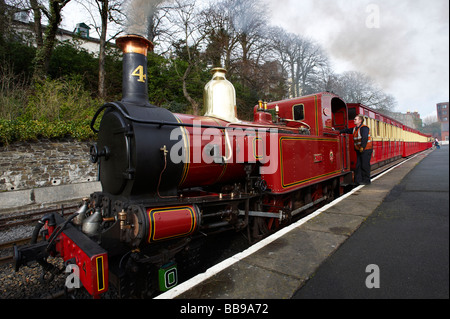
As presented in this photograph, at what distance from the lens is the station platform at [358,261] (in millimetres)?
1257

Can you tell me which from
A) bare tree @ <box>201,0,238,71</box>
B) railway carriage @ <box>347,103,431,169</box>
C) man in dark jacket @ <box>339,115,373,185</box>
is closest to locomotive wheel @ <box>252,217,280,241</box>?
man in dark jacket @ <box>339,115,373,185</box>

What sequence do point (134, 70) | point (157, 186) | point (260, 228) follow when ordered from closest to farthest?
point (157, 186), point (134, 70), point (260, 228)

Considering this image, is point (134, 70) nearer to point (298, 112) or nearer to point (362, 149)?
point (298, 112)

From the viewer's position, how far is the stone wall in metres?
7.15

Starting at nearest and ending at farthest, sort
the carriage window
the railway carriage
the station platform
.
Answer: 1. the station platform
2. the carriage window
3. the railway carriage

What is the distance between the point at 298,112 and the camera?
5938mm

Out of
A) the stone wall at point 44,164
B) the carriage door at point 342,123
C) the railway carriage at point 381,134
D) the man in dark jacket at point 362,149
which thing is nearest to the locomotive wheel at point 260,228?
the carriage door at point 342,123

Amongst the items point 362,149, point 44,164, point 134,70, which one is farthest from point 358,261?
point 44,164

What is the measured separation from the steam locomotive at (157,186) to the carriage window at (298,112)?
4.73 feet

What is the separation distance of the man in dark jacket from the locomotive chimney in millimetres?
5994

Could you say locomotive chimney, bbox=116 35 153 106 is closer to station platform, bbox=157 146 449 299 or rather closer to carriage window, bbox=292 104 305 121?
station platform, bbox=157 146 449 299

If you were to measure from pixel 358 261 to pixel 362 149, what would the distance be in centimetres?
584

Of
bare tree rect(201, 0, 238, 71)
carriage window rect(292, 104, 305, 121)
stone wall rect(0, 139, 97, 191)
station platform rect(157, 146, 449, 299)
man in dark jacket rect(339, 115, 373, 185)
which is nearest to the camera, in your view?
station platform rect(157, 146, 449, 299)

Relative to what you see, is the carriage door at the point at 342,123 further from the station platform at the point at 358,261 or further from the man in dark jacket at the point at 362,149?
the station platform at the point at 358,261
